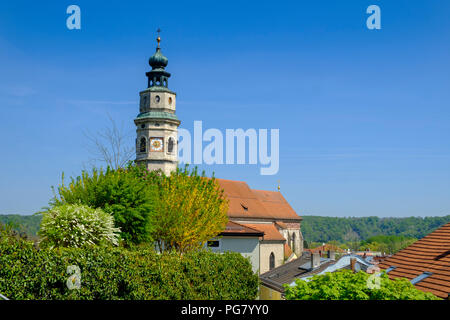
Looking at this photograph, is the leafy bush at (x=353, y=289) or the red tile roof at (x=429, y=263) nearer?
the leafy bush at (x=353, y=289)

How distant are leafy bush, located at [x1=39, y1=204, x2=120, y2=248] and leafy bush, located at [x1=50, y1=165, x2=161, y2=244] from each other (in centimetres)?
458

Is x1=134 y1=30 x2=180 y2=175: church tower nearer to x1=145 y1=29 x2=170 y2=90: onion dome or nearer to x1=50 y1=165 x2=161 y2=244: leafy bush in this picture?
x1=145 y1=29 x2=170 y2=90: onion dome

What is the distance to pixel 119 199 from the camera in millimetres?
25500

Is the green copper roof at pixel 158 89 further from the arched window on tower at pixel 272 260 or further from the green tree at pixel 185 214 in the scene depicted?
the arched window on tower at pixel 272 260

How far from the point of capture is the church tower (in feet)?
157

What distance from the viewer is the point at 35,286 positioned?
44.9ft

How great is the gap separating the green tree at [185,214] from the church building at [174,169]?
3806 mm

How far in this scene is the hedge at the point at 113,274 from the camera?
43.9ft

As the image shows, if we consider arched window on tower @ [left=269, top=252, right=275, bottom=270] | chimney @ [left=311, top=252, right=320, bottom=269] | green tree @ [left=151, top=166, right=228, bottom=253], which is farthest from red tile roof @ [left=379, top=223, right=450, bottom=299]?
arched window on tower @ [left=269, top=252, right=275, bottom=270]

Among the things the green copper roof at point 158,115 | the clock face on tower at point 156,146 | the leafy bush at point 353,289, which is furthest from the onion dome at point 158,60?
the leafy bush at point 353,289

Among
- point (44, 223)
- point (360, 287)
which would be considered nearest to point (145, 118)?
point (44, 223)

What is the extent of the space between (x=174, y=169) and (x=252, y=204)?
16757mm
